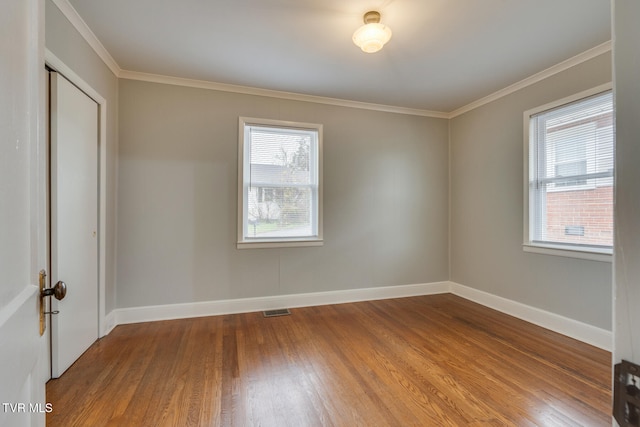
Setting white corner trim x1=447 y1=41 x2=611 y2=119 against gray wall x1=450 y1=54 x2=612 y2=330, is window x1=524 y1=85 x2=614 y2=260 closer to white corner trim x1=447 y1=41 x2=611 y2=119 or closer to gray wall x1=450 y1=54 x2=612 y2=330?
gray wall x1=450 y1=54 x2=612 y2=330

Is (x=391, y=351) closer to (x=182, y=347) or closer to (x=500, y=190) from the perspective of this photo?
(x=182, y=347)

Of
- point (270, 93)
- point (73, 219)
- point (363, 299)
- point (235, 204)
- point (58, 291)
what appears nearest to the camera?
point (58, 291)

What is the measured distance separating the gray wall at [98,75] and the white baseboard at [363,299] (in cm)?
35

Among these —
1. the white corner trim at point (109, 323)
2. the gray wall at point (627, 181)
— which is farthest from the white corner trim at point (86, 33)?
the gray wall at point (627, 181)

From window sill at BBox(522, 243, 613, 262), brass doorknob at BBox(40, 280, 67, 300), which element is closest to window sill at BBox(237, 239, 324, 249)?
window sill at BBox(522, 243, 613, 262)

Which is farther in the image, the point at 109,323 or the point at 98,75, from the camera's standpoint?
the point at 109,323

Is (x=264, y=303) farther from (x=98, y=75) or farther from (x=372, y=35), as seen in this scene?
(x=372, y=35)

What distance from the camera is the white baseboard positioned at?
265cm

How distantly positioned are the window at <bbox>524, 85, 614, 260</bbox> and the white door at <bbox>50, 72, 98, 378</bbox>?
164 inches

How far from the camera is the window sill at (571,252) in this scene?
2.44m

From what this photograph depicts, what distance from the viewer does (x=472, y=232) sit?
3.76 m

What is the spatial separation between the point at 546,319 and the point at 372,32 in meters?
3.16

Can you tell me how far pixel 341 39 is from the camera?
2.34 m

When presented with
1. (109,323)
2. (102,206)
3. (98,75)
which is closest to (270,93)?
(98,75)
